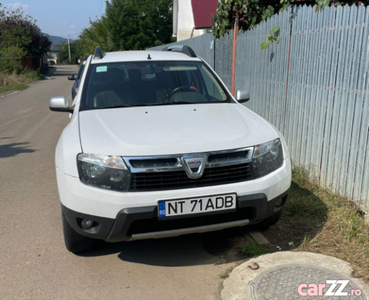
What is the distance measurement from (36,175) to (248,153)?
3833 millimetres

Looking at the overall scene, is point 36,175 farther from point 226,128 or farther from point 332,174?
point 332,174

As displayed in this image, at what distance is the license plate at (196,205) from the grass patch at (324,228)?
3.14 feet

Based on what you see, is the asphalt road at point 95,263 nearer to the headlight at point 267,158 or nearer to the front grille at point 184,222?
the front grille at point 184,222

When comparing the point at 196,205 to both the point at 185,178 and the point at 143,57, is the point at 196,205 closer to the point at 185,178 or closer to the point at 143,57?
the point at 185,178

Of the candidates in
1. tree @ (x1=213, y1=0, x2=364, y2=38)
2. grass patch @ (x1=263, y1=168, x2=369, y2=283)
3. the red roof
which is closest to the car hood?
grass patch @ (x1=263, y1=168, x2=369, y2=283)

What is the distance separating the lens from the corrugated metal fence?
3.91 m

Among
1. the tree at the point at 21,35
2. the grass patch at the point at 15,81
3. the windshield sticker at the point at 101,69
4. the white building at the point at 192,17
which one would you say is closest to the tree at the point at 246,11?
the windshield sticker at the point at 101,69

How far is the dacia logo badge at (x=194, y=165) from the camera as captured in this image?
2895 millimetres

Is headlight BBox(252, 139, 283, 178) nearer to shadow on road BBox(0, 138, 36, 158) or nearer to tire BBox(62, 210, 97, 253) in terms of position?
tire BBox(62, 210, 97, 253)

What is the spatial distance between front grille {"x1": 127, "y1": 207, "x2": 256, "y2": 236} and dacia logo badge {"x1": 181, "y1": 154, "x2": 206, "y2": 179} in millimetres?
332

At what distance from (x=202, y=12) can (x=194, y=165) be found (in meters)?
21.9

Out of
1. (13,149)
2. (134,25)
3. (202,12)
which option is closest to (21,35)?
(134,25)

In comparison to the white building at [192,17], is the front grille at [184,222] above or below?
below

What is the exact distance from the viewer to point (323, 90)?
4508 mm
